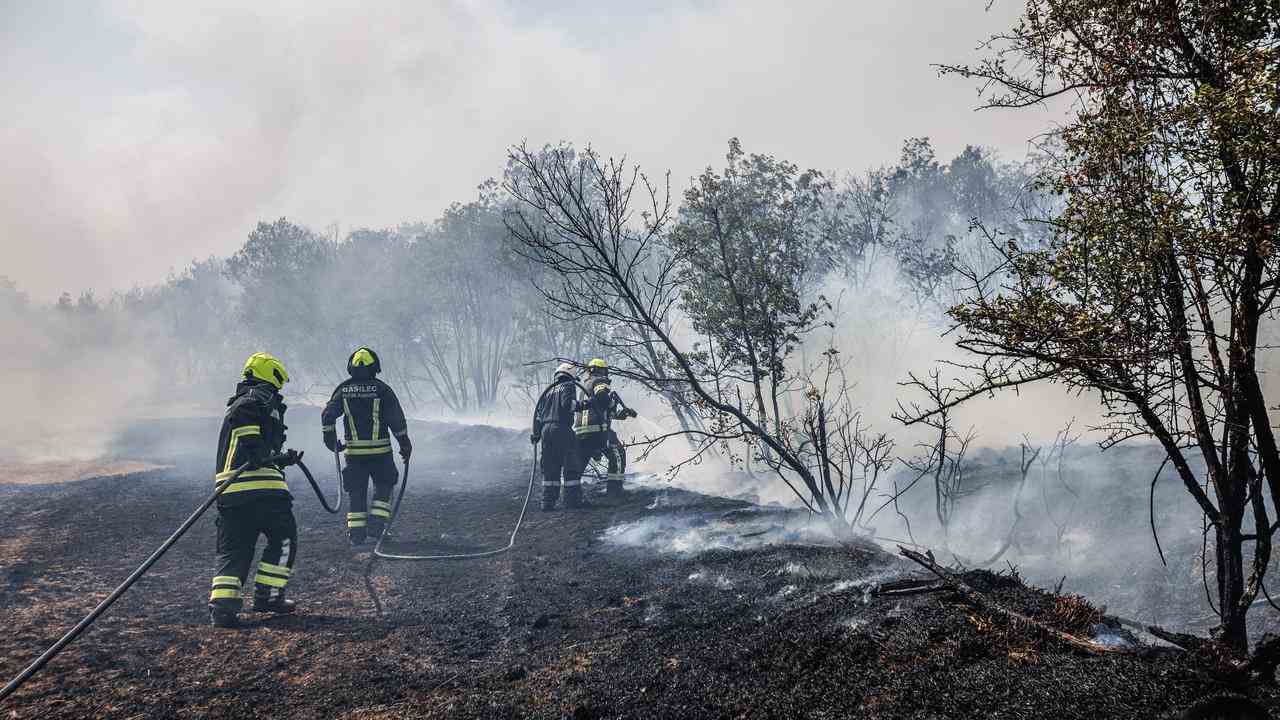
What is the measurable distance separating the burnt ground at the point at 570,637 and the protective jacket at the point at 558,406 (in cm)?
212

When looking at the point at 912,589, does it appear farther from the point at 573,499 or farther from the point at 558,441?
the point at 558,441

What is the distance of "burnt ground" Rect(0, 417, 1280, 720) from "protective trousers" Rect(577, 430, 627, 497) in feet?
5.95

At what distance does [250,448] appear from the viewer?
6227mm

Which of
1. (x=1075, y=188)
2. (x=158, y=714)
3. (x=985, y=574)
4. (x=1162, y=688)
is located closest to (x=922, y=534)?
(x=985, y=574)

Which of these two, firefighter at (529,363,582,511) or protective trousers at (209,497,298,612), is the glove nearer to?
protective trousers at (209,497,298,612)

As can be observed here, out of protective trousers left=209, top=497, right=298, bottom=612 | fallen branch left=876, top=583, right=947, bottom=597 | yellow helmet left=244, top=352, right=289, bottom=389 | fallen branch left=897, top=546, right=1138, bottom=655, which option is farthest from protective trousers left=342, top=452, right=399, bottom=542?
fallen branch left=897, top=546, right=1138, bottom=655

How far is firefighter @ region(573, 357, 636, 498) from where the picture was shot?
10.5m

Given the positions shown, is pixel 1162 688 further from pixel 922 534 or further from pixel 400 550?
pixel 922 534

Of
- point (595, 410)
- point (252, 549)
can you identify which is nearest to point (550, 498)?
point (595, 410)

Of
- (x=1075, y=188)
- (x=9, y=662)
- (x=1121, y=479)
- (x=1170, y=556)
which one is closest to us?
(x=1075, y=188)

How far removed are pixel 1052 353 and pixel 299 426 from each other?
2785 cm

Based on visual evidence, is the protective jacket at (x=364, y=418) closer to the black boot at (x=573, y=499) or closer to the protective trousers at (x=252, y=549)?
the protective trousers at (x=252, y=549)

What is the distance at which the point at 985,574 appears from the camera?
4.56 m

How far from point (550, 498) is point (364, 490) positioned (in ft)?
8.95
